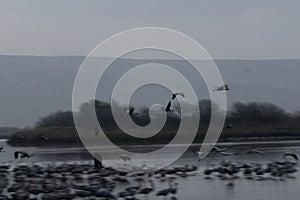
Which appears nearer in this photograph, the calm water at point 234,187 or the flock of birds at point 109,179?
the flock of birds at point 109,179

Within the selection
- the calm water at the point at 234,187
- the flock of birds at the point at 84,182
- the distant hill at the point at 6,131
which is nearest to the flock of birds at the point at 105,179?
the flock of birds at the point at 84,182

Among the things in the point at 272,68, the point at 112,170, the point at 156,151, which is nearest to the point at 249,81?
the point at 272,68

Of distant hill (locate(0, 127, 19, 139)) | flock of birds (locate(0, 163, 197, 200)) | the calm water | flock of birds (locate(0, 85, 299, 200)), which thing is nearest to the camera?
flock of birds (locate(0, 163, 197, 200))

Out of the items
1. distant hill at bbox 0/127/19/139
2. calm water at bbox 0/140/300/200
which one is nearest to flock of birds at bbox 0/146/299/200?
calm water at bbox 0/140/300/200

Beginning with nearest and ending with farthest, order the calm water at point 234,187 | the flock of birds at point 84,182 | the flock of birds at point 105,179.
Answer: the flock of birds at point 84,182
the flock of birds at point 105,179
the calm water at point 234,187

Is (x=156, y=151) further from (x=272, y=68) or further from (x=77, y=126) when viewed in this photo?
(x=272, y=68)

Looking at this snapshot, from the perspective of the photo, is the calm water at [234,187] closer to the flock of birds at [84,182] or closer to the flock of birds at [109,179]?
the flock of birds at [109,179]

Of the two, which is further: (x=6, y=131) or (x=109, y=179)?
(x=6, y=131)

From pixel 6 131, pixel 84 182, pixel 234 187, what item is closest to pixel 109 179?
pixel 84 182

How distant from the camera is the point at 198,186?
2669cm

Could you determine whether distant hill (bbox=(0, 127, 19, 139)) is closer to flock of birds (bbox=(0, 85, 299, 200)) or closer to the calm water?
the calm water

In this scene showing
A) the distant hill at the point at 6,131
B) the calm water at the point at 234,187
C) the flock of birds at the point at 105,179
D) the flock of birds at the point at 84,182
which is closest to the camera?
the flock of birds at the point at 84,182

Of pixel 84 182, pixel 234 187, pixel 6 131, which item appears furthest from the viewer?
pixel 6 131

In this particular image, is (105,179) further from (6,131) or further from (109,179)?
(6,131)
